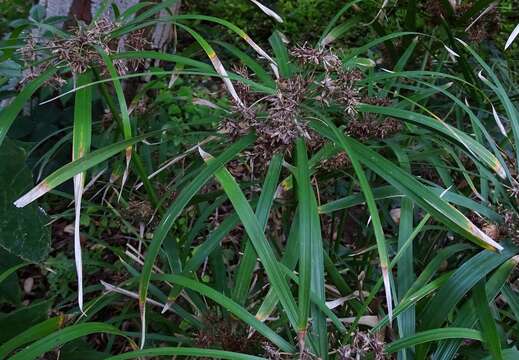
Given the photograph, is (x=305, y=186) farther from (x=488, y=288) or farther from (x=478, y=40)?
(x=478, y=40)

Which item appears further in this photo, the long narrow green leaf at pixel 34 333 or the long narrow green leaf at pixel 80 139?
the long narrow green leaf at pixel 34 333

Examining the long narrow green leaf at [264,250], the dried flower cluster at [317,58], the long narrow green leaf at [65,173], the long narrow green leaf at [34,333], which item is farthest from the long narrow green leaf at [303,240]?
the long narrow green leaf at [34,333]

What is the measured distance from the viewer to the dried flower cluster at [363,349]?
0.74 metres

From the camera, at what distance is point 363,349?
0.74 metres

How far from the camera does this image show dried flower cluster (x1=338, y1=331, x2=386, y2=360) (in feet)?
2.42

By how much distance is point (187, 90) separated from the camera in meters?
2.27

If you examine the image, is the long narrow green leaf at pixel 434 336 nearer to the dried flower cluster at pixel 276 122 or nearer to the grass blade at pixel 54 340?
the dried flower cluster at pixel 276 122

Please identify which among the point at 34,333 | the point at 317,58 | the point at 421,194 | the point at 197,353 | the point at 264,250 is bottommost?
the point at 34,333

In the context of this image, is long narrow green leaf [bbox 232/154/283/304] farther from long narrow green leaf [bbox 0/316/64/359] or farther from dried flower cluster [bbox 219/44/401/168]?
long narrow green leaf [bbox 0/316/64/359]

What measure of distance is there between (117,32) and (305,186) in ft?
1.30

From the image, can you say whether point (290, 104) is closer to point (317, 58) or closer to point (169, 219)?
point (317, 58)

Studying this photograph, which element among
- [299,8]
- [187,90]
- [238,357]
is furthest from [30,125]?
[299,8]

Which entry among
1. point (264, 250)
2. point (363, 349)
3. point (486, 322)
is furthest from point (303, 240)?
point (486, 322)

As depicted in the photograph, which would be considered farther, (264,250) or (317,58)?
(317,58)
